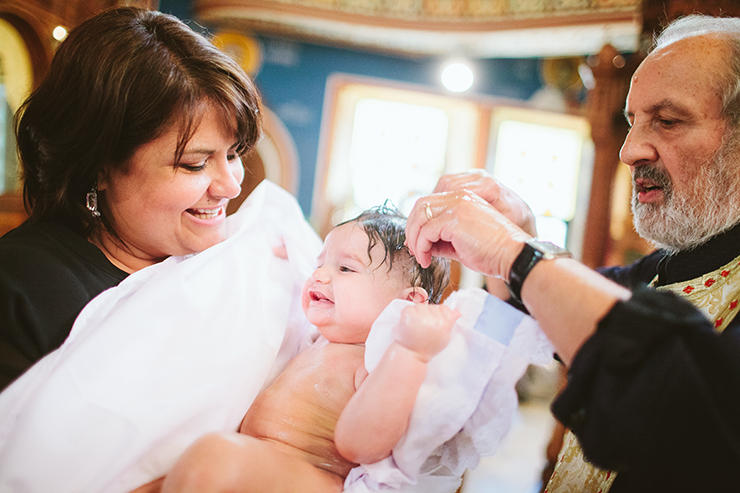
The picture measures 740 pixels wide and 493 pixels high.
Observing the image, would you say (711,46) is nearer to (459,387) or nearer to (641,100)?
(641,100)

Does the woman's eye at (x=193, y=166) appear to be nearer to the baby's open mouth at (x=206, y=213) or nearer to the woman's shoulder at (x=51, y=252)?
the baby's open mouth at (x=206, y=213)

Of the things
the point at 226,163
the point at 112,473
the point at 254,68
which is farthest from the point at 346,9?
the point at 112,473

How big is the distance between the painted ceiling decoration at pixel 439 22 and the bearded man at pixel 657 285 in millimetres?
4826

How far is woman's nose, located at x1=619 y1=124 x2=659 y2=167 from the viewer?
136 centimetres

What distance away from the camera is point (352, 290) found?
1447 mm

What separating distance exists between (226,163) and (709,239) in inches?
57.2

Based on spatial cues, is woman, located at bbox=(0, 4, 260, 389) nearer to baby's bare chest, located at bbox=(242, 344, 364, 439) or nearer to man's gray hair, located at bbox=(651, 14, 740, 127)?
baby's bare chest, located at bbox=(242, 344, 364, 439)

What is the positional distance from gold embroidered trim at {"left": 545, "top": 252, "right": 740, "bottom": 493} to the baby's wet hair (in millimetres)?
624

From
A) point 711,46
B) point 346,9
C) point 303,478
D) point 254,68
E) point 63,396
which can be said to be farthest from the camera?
point 254,68

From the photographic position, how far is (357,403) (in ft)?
3.75

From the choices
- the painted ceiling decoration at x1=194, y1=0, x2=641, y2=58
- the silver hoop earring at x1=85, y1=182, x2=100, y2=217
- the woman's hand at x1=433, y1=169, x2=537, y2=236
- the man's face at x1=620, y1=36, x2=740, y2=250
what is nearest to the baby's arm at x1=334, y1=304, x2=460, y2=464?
the woman's hand at x1=433, y1=169, x2=537, y2=236

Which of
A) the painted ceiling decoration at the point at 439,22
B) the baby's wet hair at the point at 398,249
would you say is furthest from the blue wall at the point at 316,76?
the baby's wet hair at the point at 398,249

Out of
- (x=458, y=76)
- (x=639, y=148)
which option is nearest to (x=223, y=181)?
(x=639, y=148)

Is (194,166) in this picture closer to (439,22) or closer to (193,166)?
(193,166)
